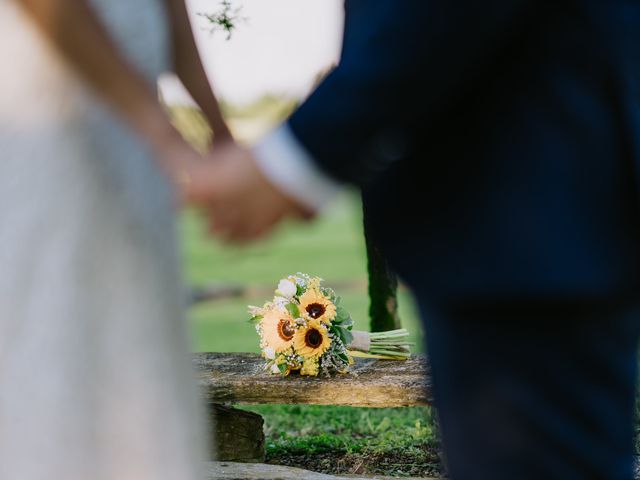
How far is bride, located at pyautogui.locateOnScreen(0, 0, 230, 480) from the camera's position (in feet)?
4.05

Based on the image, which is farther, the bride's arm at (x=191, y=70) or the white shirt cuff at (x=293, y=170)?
the bride's arm at (x=191, y=70)

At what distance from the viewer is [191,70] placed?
1.49 metres

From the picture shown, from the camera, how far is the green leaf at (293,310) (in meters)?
3.65

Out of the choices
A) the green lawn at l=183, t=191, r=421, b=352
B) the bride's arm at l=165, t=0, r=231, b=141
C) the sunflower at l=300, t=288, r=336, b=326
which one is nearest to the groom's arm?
the bride's arm at l=165, t=0, r=231, b=141

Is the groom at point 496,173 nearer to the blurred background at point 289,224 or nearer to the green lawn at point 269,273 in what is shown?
the blurred background at point 289,224

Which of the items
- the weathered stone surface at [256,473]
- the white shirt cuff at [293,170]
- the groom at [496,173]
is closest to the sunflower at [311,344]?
the weathered stone surface at [256,473]

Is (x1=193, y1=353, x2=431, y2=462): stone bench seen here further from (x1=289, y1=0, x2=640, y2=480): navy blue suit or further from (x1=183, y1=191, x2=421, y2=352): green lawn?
(x1=183, y1=191, x2=421, y2=352): green lawn

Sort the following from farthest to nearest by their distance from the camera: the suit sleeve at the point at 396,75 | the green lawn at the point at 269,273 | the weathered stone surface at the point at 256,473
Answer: the green lawn at the point at 269,273 < the weathered stone surface at the point at 256,473 < the suit sleeve at the point at 396,75

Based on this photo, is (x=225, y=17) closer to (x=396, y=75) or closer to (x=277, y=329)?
(x=277, y=329)

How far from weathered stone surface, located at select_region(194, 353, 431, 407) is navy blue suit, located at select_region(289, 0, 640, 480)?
1.97m

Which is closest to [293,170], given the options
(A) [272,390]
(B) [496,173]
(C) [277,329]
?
(B) [496,173]

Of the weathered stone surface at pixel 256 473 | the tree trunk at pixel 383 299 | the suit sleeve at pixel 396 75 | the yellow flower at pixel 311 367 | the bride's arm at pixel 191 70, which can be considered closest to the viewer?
the suit sleeve at pixel 396 75

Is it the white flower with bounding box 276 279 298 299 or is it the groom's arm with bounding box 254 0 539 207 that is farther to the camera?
the white flower with bounding box 276 279 298 299

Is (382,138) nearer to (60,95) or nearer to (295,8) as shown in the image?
(60,95)
